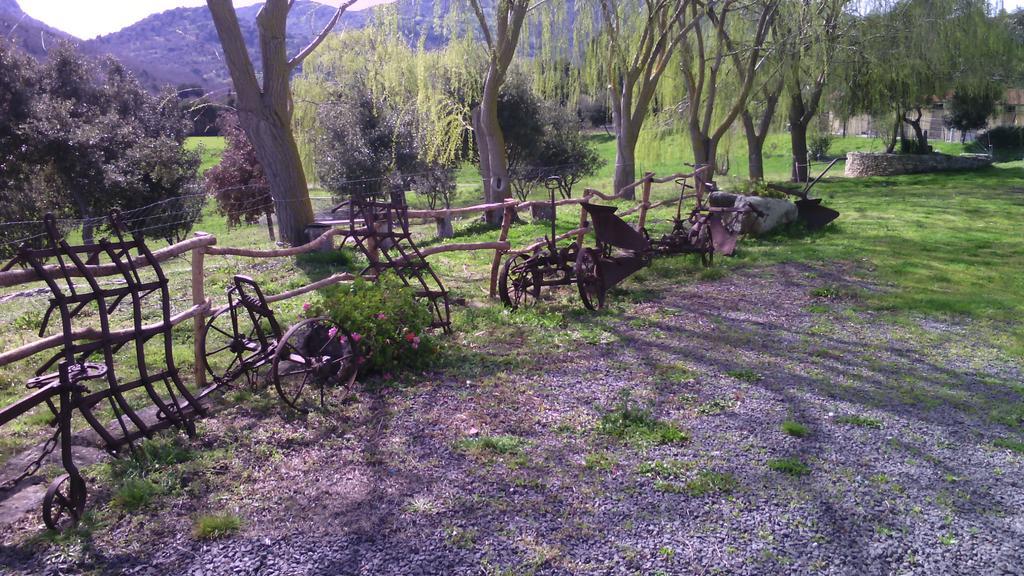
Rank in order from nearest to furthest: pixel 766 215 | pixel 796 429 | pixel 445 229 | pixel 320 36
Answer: pixel 796 429
pixel 320 36
pixel 766 215
pixel 445 229

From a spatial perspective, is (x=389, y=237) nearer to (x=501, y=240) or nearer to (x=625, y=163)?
(x=501, y=240)

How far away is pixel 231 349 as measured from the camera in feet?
15.3

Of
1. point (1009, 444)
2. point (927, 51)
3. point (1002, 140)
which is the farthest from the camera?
point (1002, 140)

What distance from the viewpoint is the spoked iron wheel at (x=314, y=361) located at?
440 cm

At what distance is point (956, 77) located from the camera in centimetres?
1927

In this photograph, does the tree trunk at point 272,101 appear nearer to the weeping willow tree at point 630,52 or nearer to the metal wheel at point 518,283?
the metal wheel at point 518,283

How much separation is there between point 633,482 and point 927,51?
18.0m

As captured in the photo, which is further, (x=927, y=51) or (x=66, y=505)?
(x=927, y=51)

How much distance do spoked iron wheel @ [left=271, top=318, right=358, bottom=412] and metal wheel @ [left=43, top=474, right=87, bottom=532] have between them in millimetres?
1320

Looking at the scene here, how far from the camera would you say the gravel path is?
2.85 metres

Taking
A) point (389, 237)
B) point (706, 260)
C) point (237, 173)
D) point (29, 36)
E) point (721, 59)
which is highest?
point (29, 36)

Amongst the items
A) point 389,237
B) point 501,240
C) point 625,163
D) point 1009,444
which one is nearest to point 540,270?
point 501,240

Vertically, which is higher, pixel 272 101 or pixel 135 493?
pixel 272 101

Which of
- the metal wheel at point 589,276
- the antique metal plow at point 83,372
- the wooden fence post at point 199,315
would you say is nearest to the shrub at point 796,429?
the metal wheel at point 589,276
